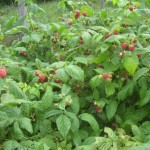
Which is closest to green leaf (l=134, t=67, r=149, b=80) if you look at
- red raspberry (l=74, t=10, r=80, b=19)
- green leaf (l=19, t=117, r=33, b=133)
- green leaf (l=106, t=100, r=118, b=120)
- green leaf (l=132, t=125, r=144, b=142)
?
green leaf (l=106, t=100, r=118, b=120)

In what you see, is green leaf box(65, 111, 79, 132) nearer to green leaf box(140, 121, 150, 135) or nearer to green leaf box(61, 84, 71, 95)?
green leaf box(61, 84, 71, 95)

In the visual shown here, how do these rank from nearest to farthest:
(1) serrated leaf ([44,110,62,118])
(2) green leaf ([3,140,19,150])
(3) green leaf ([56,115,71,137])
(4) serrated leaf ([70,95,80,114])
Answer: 1. (2) green leaf ([3,140,19,150])
2. (3) green leaf ([56,115,71,137])
3. (1) serrated leaf ([44,110,62,118])
4. (4) serrated leaf ([70,95,80,114])

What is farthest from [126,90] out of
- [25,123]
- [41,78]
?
[25,123]

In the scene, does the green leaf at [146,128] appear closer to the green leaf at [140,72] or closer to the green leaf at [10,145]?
the green leaf at [140,72]

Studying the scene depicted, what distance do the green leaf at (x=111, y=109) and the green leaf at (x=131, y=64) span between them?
0.29 metres

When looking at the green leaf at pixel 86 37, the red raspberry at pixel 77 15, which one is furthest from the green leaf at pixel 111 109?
the red raspberry at pixel 77 15

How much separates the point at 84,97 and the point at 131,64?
500mm

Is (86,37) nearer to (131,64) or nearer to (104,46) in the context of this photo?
(104,46)

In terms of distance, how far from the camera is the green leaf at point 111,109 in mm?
2516

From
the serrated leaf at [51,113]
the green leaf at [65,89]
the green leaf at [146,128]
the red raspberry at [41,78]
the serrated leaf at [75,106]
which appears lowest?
the green leaf at [146,128]

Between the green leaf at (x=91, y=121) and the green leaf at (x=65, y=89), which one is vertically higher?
the green leaf at (x=65, y=89)

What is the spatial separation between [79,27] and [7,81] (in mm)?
1310

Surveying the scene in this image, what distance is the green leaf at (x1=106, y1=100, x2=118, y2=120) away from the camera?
2.52m

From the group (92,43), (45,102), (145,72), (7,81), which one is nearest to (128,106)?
(145,72)
